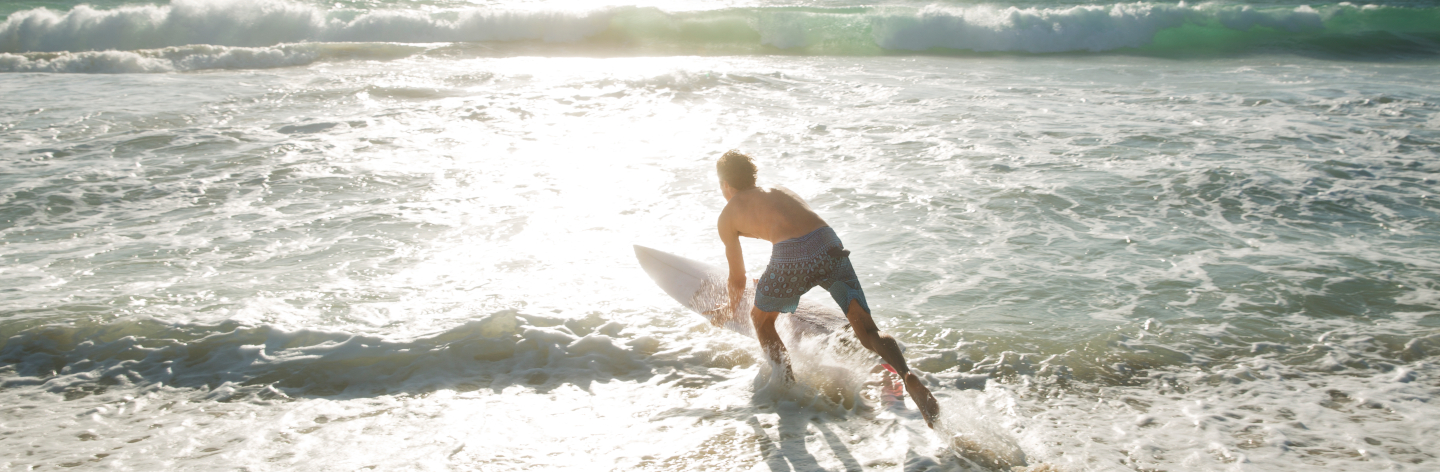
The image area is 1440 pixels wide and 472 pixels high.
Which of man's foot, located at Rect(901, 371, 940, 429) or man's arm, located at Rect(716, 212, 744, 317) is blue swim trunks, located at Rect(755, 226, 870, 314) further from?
man's foot, located at Rect(901, 371, 940, 429)

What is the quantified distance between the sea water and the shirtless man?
0.37 m

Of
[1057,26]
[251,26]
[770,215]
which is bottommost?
[770,215]

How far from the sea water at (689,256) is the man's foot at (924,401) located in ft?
0.45

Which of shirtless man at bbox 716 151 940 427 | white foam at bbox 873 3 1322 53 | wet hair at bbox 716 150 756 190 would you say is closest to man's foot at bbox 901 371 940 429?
shirtless man at bbox 716 151 940 427

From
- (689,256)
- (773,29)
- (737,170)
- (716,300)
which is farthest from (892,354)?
(773,29)

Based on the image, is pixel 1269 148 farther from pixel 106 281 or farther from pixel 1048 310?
pixel 106 281

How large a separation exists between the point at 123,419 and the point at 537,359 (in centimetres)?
183

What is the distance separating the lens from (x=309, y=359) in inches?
161

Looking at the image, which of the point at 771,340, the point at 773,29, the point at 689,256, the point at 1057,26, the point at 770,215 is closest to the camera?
the point at 770,215

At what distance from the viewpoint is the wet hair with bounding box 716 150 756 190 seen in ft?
12.3

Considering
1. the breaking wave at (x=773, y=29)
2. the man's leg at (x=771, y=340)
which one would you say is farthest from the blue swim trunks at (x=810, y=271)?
the breaking wave at (x=773, y=29)

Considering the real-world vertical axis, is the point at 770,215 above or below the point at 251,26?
below

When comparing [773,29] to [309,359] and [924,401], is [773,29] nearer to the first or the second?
[309,359]

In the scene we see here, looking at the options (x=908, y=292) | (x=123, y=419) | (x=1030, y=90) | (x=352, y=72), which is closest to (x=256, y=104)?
(x=352, y=72)
